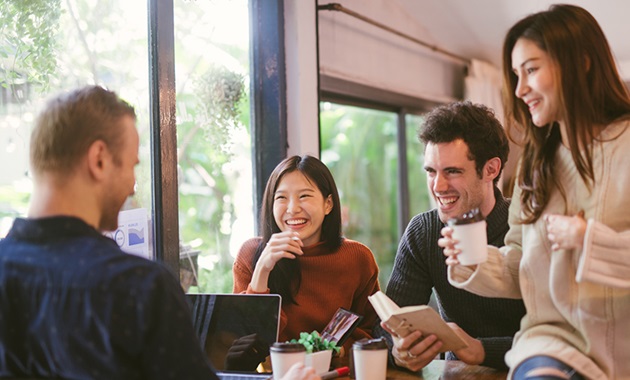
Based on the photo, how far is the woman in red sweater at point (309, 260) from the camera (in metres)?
2.22

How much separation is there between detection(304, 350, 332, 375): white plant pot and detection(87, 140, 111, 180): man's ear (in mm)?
704

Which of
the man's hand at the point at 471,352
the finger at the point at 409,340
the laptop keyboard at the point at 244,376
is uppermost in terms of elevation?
the finger at the point at 409,340

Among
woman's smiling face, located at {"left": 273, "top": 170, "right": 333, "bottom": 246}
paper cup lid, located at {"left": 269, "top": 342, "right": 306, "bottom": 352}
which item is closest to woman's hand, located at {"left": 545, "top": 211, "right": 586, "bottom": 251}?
paper cup lid, located at {"left": 269, "top": 342, "right": 306, "bottom": 352}

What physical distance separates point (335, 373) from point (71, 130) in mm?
860

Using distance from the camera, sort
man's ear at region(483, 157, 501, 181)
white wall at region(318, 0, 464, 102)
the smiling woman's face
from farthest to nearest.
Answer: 1. white wall at region(318, 0, 464, 102)
2. man's ear at region(483, 157, 501, 181)
3. the smiling woman's face

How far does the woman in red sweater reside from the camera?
2.22m

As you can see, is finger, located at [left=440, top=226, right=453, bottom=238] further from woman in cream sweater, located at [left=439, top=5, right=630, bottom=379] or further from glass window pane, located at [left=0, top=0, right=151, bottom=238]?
glass window pane, located at [left=0, top=0, right=151, bottom=238]

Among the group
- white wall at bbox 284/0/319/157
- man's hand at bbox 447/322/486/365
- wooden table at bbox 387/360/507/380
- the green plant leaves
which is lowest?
wooden table at bbox 387/360/507/380

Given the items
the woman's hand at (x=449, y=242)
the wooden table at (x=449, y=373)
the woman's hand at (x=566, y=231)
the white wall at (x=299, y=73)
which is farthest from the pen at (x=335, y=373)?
the white wall at (x=299, y=73)

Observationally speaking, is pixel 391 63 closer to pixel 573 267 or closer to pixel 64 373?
pixel 573 267

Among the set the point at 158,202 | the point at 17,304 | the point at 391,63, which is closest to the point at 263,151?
the point at 158,202

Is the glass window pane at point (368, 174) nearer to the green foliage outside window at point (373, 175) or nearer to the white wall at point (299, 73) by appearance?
the green foliage outside window at point (373, 175)

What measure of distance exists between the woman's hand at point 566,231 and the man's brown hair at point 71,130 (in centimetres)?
85

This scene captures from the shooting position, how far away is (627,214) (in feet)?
4.84
